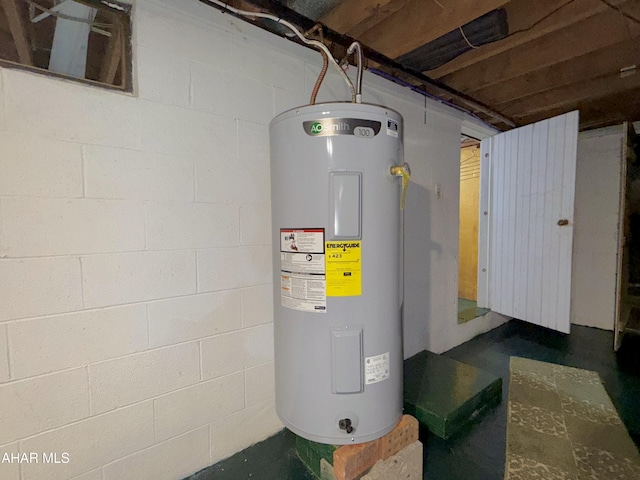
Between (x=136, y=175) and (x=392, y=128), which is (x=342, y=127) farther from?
(x=136, y=175)

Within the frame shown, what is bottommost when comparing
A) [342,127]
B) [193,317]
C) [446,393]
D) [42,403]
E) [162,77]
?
[446,393]

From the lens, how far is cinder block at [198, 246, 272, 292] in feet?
4.86

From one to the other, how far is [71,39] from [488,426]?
2.76 metres

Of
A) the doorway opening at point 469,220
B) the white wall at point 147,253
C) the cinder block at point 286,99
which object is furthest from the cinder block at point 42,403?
the doorway opening at point 469,220

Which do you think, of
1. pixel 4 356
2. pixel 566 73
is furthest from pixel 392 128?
pixel 566 73

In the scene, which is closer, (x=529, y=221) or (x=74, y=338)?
(x=74, y=338)

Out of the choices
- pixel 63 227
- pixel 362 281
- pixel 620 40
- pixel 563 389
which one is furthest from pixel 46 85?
pixel 563 389

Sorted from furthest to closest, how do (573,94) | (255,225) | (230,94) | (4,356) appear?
(573,94) < (255,225) < (230,94) < (4,356)

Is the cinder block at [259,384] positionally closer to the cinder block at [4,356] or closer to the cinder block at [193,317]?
the cinder block at [193,317]

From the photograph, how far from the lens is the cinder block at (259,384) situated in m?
Result: 1.64

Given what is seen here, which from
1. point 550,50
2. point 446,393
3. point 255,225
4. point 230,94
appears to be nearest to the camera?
point 230,94

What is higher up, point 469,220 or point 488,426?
point 469,220

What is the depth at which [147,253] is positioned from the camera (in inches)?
52.5

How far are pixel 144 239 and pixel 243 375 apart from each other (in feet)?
2.69
